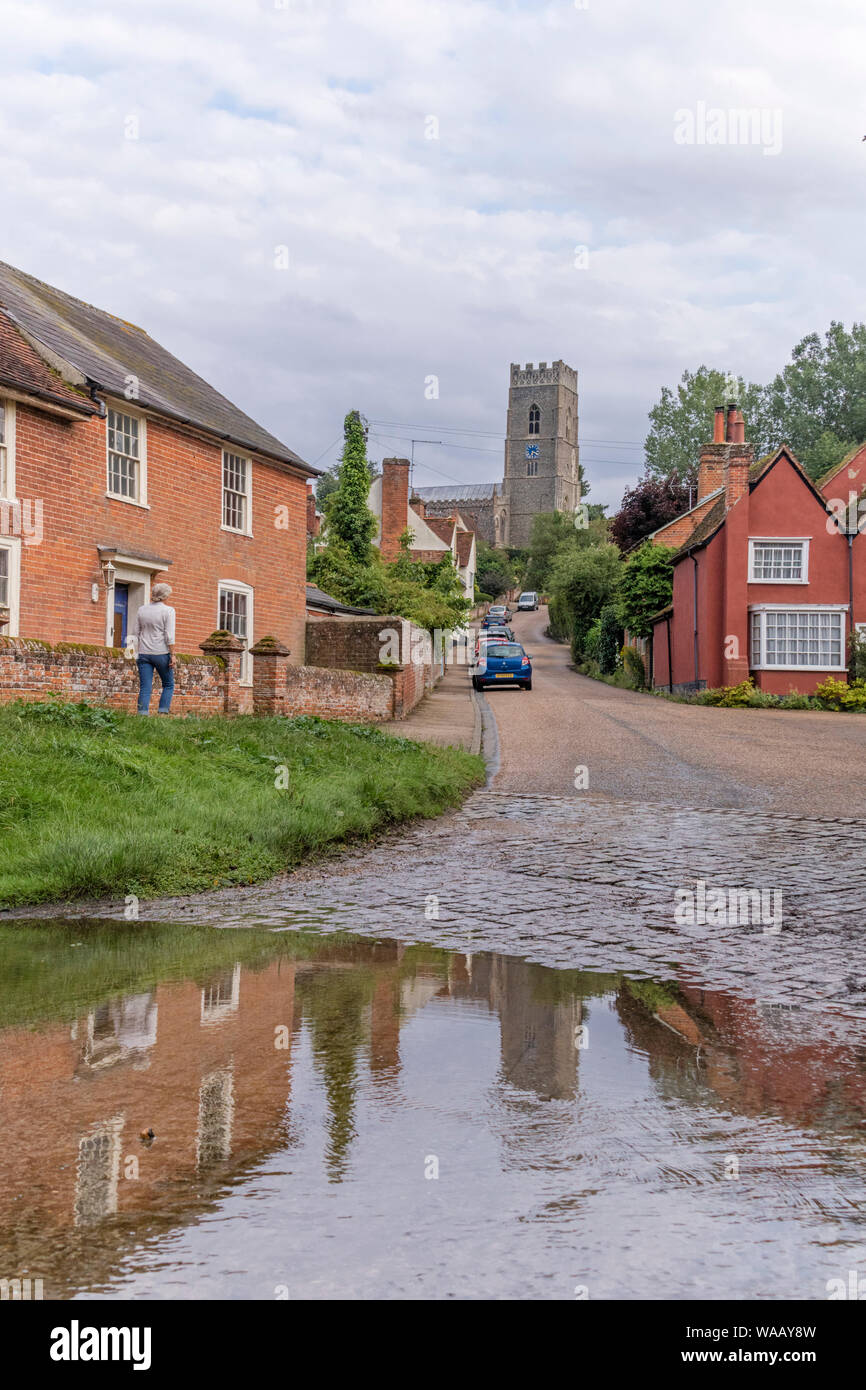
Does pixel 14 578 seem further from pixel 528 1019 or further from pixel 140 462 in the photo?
pixel 528 1019

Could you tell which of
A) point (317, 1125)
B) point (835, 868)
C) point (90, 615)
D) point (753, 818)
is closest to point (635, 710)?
point (90, 615)

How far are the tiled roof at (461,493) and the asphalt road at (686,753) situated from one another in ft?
413

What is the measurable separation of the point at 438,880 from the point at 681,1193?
5881 mm

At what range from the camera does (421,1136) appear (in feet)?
13.0

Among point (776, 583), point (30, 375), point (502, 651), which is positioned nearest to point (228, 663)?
point (30, 375)

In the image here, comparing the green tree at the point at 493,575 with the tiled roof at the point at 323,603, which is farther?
the green tree at the point at 493,575

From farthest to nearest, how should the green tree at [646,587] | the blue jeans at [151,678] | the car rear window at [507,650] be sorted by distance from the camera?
the green tree at [646,587]
the car rear window at [507,650]
the blue jeans at [151,678]

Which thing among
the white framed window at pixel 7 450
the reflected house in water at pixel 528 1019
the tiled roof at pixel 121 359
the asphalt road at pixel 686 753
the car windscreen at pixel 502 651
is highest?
the tiled roof at pixel 121 359

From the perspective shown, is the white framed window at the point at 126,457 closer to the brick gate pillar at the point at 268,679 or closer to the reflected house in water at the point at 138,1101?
the brick gate pillar at the point at 268,679

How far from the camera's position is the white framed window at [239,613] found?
86.5 feet

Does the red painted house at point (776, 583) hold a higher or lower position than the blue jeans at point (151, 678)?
higher

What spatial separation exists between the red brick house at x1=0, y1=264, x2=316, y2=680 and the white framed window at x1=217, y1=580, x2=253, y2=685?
4 cm

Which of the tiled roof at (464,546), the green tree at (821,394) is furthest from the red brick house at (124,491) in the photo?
the green tree at (821,394)
